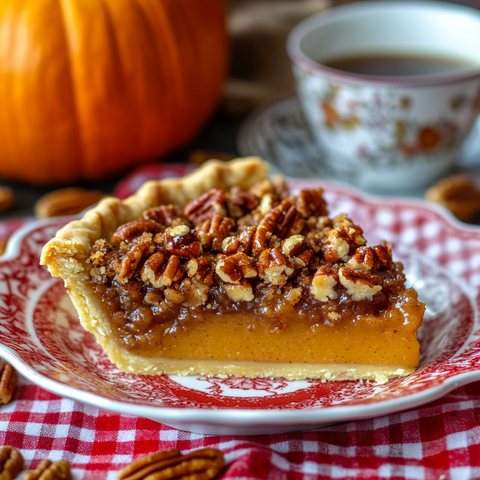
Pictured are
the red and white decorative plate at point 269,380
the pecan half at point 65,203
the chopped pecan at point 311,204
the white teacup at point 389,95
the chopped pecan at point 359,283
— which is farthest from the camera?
the pecan half at point 65,203

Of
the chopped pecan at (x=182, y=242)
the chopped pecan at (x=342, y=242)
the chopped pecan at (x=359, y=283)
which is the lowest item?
the chopped pecan at (x=359, y=283)

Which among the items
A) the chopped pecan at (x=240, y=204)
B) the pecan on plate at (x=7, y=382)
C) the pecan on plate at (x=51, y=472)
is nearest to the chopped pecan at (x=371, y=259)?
the chopped pecan at (x=240, y=204)

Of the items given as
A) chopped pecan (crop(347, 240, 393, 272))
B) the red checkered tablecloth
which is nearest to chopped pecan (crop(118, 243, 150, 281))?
the red checkered tablecloth

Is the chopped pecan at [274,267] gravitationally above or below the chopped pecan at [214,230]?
below

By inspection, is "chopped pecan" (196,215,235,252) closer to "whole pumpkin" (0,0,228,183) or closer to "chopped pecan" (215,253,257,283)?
"chopped pecan" (215,253,257,283)

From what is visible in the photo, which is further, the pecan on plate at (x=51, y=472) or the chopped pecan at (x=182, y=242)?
the chopped pecan at (x=182, y=242)

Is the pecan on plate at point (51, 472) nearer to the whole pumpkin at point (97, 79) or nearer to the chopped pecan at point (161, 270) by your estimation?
the chopped pecan at point (161, 270)

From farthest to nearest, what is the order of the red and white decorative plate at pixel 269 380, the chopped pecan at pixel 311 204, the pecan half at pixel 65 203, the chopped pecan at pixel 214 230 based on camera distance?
the pecan half at pixel 65 203, the chopped pecan at pixel 311 204, the chopped pecan at pixel 214 230, the red and white decorative plate at pixel 269 380
